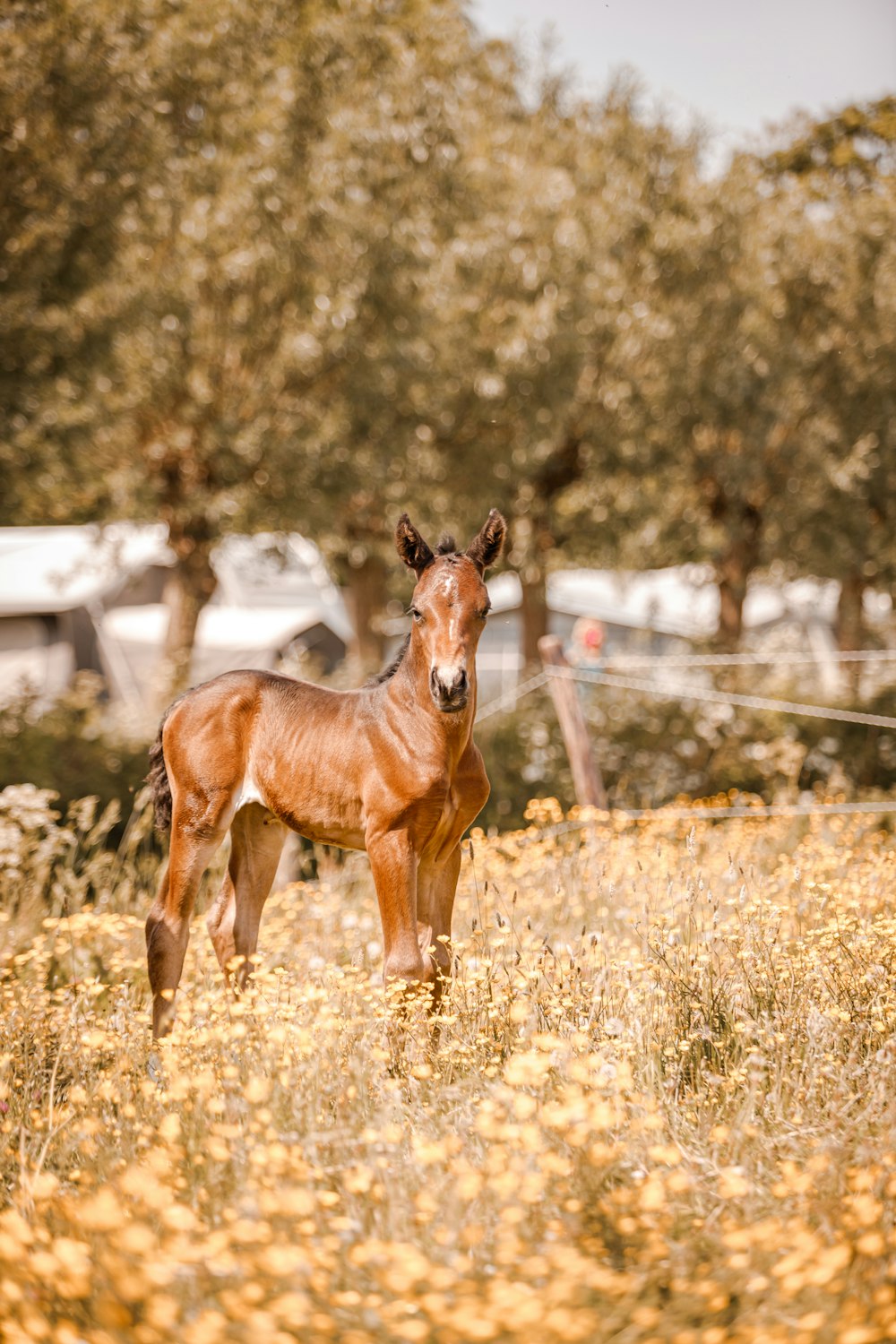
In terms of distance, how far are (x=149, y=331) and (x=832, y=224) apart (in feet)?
43.2

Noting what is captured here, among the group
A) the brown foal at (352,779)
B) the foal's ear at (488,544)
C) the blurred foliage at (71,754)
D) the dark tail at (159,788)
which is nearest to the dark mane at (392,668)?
the brown foal at (352,779)

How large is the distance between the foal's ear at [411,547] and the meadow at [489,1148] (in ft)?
5.17

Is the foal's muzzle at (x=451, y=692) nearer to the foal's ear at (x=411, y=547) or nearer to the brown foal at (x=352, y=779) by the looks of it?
the brown foal at (x=352, y=779)

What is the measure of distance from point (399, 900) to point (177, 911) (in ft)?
4.00

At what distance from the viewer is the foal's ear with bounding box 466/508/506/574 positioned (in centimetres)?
445

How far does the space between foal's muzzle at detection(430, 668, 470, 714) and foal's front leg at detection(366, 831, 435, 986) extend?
2.18ft

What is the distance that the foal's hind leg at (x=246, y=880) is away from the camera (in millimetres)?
5145

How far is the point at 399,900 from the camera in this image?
433cm

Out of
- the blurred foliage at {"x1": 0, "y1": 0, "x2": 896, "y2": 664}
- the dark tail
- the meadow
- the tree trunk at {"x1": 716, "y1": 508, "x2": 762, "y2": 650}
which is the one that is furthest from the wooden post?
the tree trunk at {"x1": 716, "y1": 508, "x2": 762, "y2": 650}

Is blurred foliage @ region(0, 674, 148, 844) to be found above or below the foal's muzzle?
below

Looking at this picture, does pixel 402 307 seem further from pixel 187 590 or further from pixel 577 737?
pixel 577 737

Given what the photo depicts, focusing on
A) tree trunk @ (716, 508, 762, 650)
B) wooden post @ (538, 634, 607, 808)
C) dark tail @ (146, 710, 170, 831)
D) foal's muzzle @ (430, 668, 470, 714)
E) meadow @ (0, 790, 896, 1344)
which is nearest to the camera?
meadow @ (0, 790, 896, 1344)

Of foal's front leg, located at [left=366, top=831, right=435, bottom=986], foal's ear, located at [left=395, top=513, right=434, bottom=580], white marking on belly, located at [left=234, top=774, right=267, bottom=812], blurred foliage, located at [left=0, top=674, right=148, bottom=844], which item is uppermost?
foal's ear, located at [left=395, top=513, right=434, bottom=580]

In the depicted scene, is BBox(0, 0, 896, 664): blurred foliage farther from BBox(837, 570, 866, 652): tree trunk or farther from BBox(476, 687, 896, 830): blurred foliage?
BBox(476, 687, 896, 830): blurred foliage
